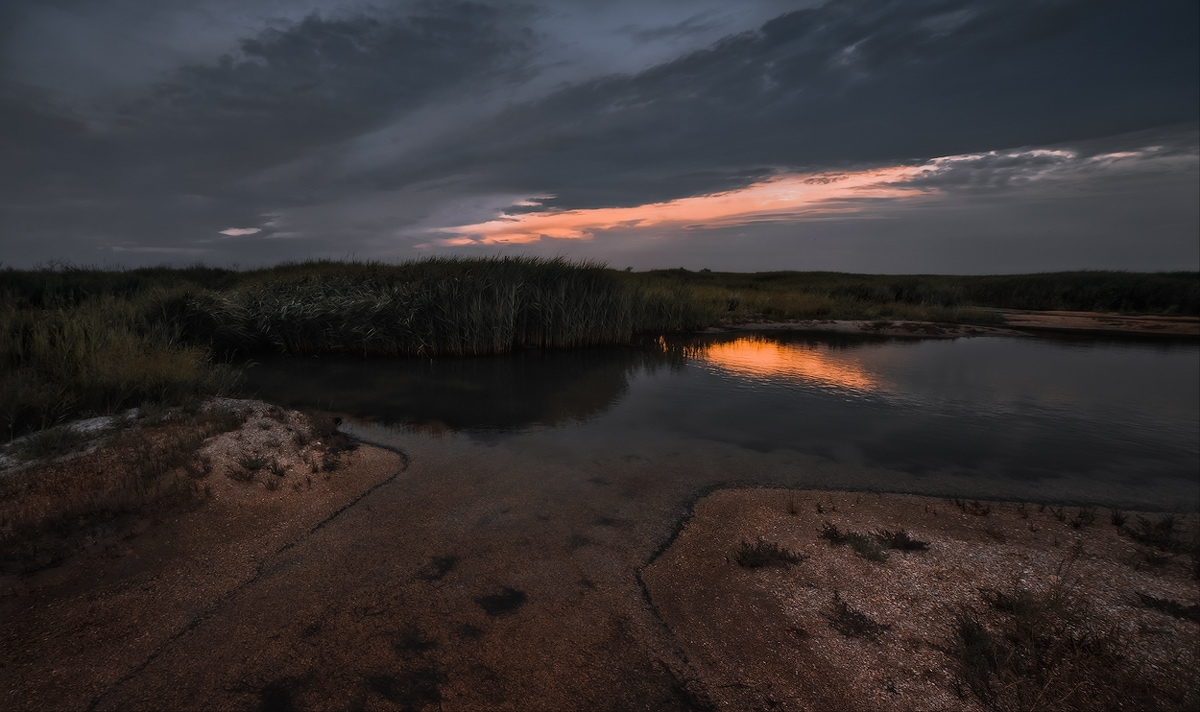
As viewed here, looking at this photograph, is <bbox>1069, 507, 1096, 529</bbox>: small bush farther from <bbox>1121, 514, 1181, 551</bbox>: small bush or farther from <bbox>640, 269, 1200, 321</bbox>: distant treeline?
<bbox>640, 269, 1200, 321</bbox>: distant treeline

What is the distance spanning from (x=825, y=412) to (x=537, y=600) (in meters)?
6.39

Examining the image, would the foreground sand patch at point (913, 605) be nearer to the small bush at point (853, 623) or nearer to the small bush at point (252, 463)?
the small bush at point (853, 623)

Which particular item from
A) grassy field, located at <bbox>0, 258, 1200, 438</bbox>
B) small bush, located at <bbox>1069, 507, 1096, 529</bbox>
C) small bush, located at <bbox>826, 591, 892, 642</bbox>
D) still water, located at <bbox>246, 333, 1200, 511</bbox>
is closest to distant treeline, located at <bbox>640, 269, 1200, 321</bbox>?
grassy field, located at <bbox>0, 258, 1200, 438</bbox>

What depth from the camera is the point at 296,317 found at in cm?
1295

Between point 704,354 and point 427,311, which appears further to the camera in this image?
point 704,354

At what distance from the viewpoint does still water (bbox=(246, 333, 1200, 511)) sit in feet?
18.9

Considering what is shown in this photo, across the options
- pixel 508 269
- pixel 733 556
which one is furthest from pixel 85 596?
pixel 508 269

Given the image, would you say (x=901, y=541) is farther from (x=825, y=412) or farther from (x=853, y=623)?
(x=825, y=412)

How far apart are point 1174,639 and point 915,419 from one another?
5.28 meters

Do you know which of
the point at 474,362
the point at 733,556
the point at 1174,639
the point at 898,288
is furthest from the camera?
the point at 898,288

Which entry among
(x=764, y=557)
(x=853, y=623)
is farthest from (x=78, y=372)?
(x=853, y=623)

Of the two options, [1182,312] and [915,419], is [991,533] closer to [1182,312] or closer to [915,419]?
[915,419]

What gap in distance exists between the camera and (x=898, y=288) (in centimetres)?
3005

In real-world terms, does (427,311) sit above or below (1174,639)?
above
